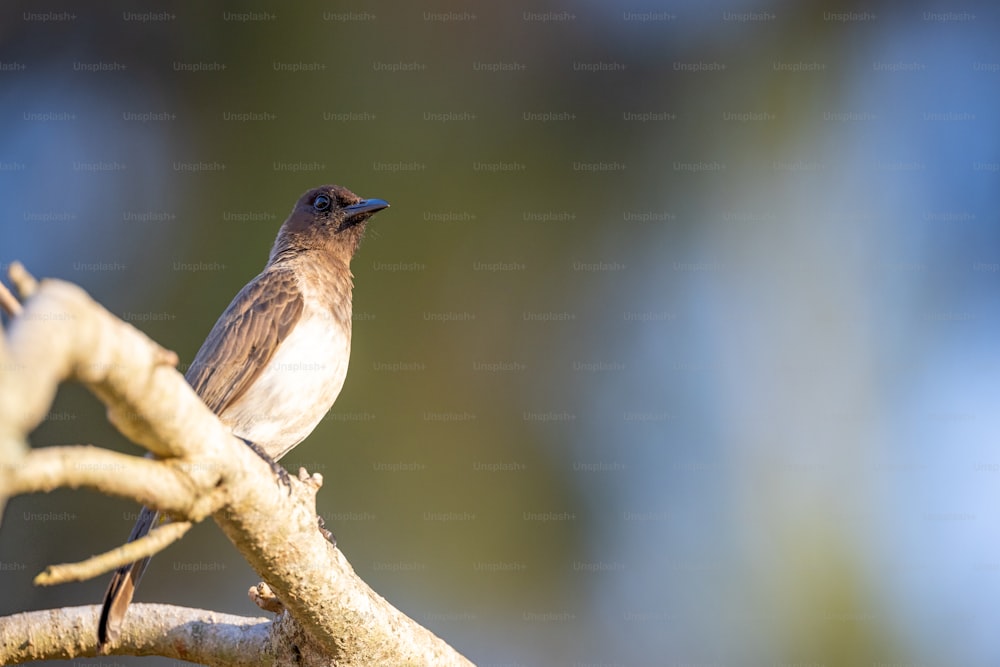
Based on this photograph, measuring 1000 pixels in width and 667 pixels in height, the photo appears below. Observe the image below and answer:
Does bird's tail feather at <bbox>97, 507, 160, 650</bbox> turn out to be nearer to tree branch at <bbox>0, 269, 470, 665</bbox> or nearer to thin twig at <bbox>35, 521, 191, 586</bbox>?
tree branch at <bbox>0, 269, 470, 665</bbox>

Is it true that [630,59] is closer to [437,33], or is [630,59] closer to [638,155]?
[638,155]

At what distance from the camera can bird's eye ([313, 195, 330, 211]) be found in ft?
19.1

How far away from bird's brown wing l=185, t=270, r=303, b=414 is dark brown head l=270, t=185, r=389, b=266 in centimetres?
63

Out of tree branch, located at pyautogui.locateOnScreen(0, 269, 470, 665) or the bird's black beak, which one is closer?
tree branch, located at pyautogui.locateOnScreen(0, 269, 470, 665)

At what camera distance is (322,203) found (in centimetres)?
584

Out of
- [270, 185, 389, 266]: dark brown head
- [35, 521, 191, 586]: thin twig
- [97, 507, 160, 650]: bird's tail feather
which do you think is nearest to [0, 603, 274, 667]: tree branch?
[97, 507, 160, 650]: bird's tail feather

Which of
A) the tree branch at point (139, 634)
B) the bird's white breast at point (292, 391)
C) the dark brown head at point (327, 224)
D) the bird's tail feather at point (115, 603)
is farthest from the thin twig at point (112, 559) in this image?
the dark brown head at point (327, 224)

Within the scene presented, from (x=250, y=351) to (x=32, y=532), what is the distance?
3.56 meters

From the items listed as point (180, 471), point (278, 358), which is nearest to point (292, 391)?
point (278, 358)

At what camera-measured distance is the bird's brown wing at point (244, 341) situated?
466cm

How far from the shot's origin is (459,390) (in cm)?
748

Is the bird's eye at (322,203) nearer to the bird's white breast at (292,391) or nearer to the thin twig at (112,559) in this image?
the bird's white breast at (292,391)

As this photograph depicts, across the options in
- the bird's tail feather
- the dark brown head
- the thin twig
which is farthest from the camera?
the dark brown head

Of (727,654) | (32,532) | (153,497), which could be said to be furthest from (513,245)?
(153,497)
